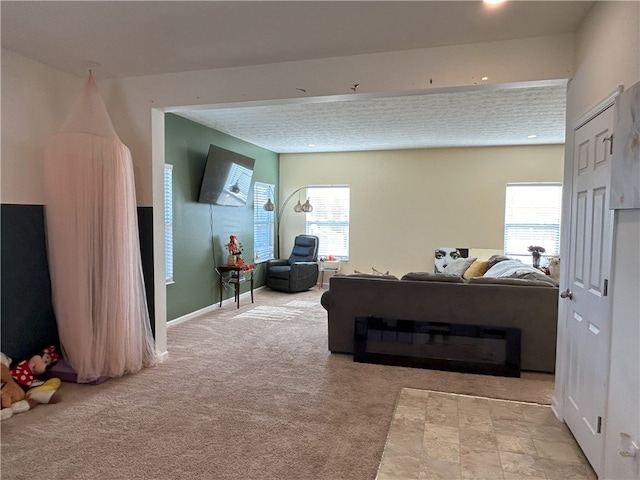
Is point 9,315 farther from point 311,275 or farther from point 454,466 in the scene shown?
point 311,275

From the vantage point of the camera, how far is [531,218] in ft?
23.1

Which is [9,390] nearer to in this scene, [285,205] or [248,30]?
[248,30]

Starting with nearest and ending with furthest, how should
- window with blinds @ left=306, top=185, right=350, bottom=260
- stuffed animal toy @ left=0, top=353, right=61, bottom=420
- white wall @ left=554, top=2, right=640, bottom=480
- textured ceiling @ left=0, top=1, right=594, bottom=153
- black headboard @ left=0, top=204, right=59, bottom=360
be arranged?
white wall @ left=554, top=2, right=640, bottom=480
textured ceiling @ left=0, top=1, right=594, bottom=153
stuffed animal toy @ left=0, top=353, right=61, bottom=420
black headboard @ left=0, top=204, right=59, bottom=360
window with blinds @ left=306, top=185, right=350, bottom=260

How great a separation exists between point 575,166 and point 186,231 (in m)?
4.38

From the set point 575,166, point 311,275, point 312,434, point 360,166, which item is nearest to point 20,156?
point 312,434

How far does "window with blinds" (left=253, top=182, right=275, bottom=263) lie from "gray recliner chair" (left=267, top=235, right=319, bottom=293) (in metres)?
0.28

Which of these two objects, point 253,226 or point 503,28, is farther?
point 253,226

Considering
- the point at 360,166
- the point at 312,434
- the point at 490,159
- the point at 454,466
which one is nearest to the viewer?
the point at 454,466

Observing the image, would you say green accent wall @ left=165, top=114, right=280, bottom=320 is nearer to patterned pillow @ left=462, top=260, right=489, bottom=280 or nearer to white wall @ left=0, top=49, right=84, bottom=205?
white wall @ left=0, top=49, right=84, bottom=205

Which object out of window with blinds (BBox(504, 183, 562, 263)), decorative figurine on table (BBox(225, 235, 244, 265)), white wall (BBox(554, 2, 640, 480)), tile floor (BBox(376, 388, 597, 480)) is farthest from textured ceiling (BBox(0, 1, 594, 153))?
window with blinds (BBox(504, 183, 562, 263))

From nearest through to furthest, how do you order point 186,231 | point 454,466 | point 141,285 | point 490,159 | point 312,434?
point 454,466 → point 312,434 → point 141,285 → point 186,231 → point 490,159

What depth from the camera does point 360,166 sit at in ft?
25.1

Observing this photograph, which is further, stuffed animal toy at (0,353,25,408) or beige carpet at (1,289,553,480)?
Answer: stuffed animal toy at (0,353,25,408)

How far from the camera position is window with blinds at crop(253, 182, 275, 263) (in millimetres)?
7234
